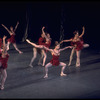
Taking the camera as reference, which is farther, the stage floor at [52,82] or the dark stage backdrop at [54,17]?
the dark stage backdrop at [54,17]

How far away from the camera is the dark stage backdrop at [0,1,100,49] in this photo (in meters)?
17.6

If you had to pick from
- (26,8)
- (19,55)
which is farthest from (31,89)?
(26,8)

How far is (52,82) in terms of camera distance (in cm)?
977

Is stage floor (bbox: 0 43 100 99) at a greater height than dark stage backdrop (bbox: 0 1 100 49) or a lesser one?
lesser

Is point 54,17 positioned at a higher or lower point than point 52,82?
higher

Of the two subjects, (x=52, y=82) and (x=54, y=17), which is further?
(x=54, y=17)

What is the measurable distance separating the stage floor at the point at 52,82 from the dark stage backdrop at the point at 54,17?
4.58 meters

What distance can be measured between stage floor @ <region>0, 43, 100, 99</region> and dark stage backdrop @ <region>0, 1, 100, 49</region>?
4.58 m

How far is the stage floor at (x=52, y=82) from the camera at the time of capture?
27.8 feet

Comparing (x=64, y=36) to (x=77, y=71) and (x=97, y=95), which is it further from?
(x=97, y=95)

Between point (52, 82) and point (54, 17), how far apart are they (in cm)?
1069

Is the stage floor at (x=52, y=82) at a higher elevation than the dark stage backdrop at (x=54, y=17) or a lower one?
lower

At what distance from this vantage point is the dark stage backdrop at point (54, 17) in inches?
693

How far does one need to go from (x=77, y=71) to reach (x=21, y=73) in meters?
2.38
